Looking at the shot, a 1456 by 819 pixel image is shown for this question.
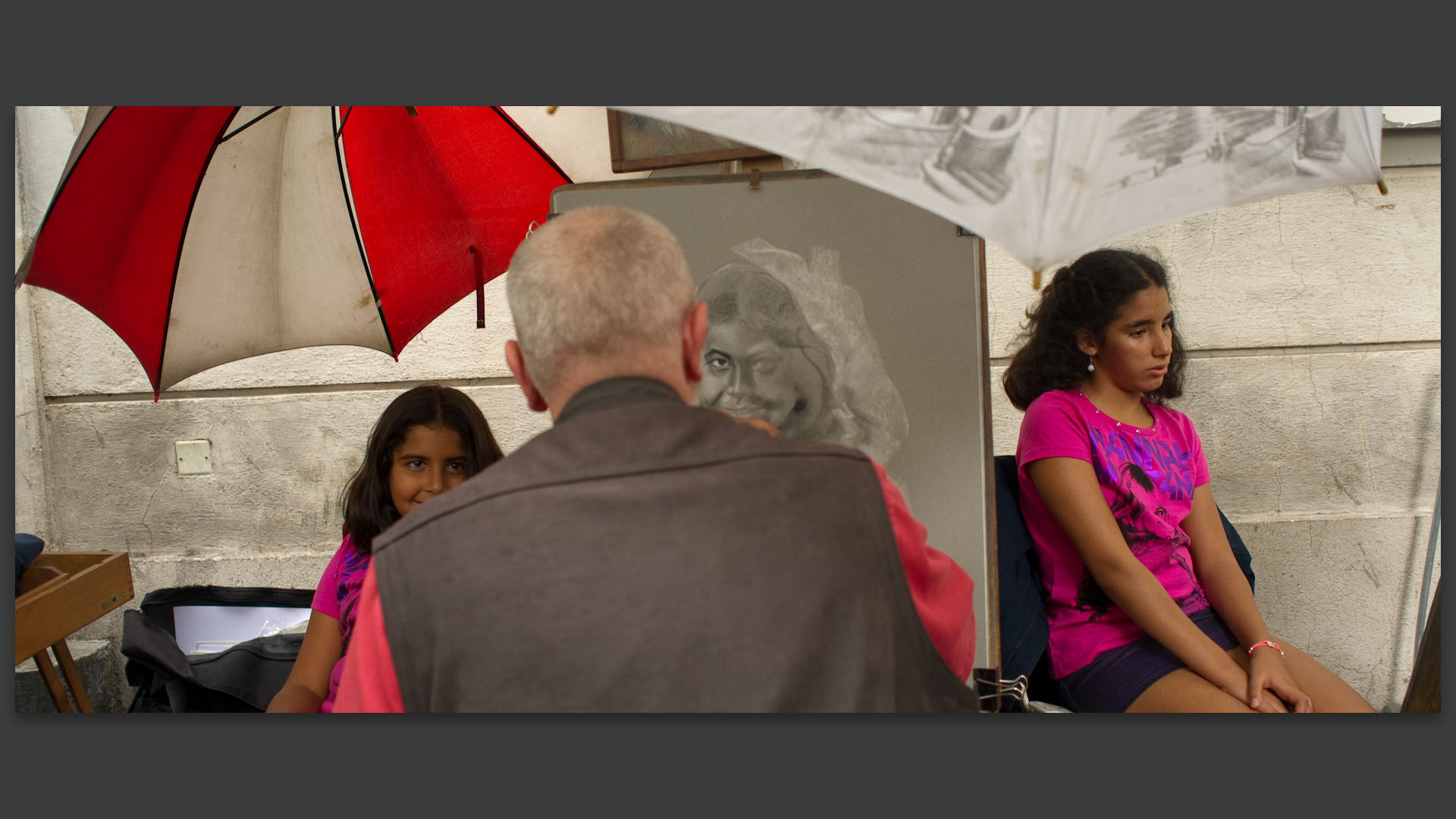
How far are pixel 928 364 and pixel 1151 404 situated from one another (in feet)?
1.84

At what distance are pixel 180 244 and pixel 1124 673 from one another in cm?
231

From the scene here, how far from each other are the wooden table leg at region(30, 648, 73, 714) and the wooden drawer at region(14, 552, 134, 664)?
0.03m

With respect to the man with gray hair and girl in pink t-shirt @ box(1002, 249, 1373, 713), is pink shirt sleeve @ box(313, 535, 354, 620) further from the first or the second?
girl in pink t-shirt @ box(1002, 249, 1373, 713)

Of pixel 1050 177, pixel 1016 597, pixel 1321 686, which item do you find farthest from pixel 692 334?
pixel 1321 686

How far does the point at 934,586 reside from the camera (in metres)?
1.63

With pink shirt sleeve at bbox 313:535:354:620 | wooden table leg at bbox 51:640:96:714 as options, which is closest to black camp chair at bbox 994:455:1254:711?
pink shirt sleeve at bbox 313:535:354:620

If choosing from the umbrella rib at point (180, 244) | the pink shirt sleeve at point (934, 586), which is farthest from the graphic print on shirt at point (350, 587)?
the pink shirt sleeve at point (934, 586)

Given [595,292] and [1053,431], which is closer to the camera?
[595,292]

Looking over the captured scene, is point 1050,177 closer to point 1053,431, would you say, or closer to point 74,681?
point 1053,431

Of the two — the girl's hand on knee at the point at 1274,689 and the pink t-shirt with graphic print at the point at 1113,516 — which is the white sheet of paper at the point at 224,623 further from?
the girl's hand on knee at the point at 1274,689

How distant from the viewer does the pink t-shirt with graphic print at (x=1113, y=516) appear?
233 centimetres

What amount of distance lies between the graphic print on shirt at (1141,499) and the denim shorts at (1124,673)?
0.27ft

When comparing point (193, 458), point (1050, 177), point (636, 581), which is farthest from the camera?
point (193, 458)

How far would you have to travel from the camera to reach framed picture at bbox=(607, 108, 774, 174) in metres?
2.42
